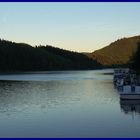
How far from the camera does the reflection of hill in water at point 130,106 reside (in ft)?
128

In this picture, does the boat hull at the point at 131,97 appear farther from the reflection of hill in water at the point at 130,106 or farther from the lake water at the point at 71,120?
the lake water at the point at 71,120

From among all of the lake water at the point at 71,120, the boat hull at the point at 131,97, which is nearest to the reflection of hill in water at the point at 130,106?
the lake water at the point at 71,120

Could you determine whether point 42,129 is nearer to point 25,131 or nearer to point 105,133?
point 25,131

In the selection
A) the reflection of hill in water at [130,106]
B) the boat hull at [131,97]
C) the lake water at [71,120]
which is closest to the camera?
the lake water at [71,120]

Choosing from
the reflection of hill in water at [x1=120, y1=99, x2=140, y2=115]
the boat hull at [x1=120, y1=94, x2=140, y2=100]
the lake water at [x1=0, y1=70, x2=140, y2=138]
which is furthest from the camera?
the boat hull at [x1=120, y1=94, x2=140, y2=100]

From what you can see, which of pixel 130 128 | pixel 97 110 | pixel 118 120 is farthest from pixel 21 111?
pixel 130 128

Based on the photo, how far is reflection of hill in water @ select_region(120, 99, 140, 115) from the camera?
128 ft

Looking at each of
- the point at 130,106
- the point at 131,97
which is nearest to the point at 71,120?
the point at 130,106

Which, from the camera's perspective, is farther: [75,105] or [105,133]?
[75,105]

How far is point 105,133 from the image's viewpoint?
26.4 m

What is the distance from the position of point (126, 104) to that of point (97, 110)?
5806 mm

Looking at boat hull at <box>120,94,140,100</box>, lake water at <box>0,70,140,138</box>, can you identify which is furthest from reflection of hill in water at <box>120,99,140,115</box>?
boat hull at <box>120,94,140,100</box>

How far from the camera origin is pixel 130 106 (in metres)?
42.4

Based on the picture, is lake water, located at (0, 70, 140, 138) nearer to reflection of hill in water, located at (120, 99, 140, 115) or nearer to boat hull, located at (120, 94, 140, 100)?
reflection of hill in water, located at (120, 99, 140, 115)
